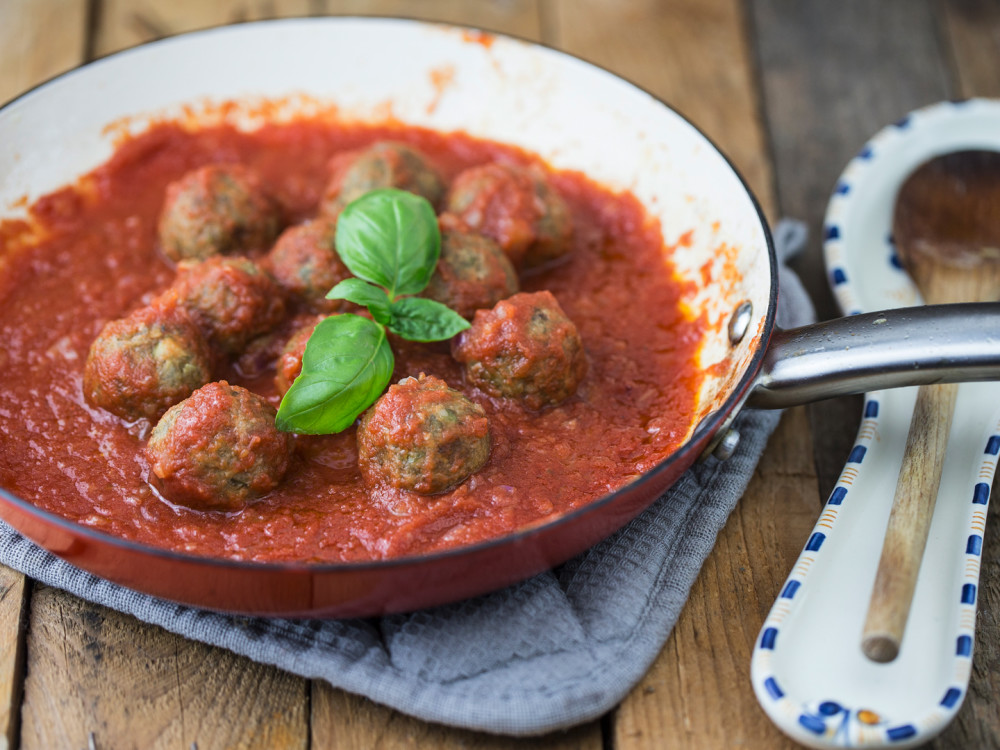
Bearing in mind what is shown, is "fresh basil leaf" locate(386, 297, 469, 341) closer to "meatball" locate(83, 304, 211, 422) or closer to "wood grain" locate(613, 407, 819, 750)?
"meatball" locate(83, 304, 211, 422)

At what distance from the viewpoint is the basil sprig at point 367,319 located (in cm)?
306

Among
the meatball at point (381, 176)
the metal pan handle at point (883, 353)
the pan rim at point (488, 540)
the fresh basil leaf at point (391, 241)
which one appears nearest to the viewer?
the pan rim at point (488, 540)

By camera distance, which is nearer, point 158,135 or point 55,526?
point 55,526

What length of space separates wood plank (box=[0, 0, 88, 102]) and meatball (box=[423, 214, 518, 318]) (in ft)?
9.08

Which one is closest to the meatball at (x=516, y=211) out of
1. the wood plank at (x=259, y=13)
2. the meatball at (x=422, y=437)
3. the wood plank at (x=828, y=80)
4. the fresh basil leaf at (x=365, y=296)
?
the fresh basil leaf at (x=365, y=296)

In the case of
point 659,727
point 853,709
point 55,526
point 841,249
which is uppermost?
point 55,526

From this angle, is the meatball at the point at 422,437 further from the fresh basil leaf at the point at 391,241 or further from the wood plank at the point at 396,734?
the wood plank at the point at 396,734

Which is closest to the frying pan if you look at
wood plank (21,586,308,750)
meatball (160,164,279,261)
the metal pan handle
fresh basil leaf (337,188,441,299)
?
the metal pan handle

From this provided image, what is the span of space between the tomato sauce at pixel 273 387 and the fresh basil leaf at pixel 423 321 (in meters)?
0.17

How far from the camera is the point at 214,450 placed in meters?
3.00

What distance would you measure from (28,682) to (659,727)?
72.4 inches

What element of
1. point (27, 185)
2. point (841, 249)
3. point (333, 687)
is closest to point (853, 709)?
point (333, 687)

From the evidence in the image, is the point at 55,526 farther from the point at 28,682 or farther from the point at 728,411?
the point at 728,411

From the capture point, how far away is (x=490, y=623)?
9.79 ft
